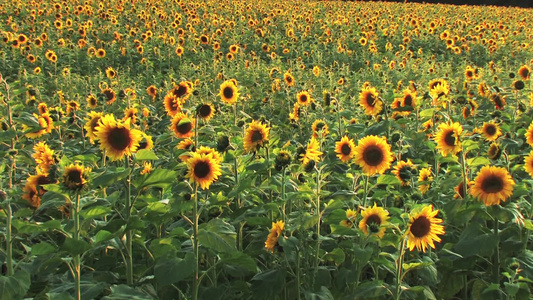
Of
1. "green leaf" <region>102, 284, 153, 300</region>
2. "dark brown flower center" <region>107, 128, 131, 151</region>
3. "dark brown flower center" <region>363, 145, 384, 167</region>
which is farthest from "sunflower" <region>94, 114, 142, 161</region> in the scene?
"dark brown flower center" <region>363, 145, 384, 167</region>

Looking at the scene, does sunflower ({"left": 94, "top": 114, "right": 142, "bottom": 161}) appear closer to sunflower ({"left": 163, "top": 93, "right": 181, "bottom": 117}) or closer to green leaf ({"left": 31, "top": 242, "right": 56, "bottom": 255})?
green leaf ({"left": 31, "top": 242, "right": 56, "bottom": 255})

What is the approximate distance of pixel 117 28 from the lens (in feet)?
42.7

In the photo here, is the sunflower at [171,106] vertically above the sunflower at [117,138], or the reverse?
the sunflower at [171,106]

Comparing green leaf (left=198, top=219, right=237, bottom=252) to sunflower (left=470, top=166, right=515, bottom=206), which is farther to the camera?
sunflower (left=470, top=166, right=515, bottom=206)

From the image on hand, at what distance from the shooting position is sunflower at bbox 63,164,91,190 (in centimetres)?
205

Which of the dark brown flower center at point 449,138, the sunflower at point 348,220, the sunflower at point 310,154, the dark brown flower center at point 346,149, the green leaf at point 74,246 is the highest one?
the dark brown flower center at point 449,138

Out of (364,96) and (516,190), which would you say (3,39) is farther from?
(516,190)

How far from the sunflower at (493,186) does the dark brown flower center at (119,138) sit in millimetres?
1667

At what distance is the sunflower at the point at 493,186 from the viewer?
8.07 feet

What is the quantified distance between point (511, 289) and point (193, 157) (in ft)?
5.03

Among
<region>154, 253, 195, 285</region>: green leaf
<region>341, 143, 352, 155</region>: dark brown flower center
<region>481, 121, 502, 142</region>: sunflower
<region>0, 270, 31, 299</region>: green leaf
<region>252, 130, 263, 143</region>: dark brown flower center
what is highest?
<region>481, 121, 502, 142</region>: sunflower

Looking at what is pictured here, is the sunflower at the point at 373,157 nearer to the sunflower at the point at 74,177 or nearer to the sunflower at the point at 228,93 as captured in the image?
the sunflower at the point at 74,177

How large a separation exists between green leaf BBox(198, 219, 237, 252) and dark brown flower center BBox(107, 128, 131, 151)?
1.67 feet

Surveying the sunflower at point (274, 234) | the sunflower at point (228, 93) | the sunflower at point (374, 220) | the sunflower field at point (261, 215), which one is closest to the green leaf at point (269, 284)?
the sunflower field at point (261, 215)
